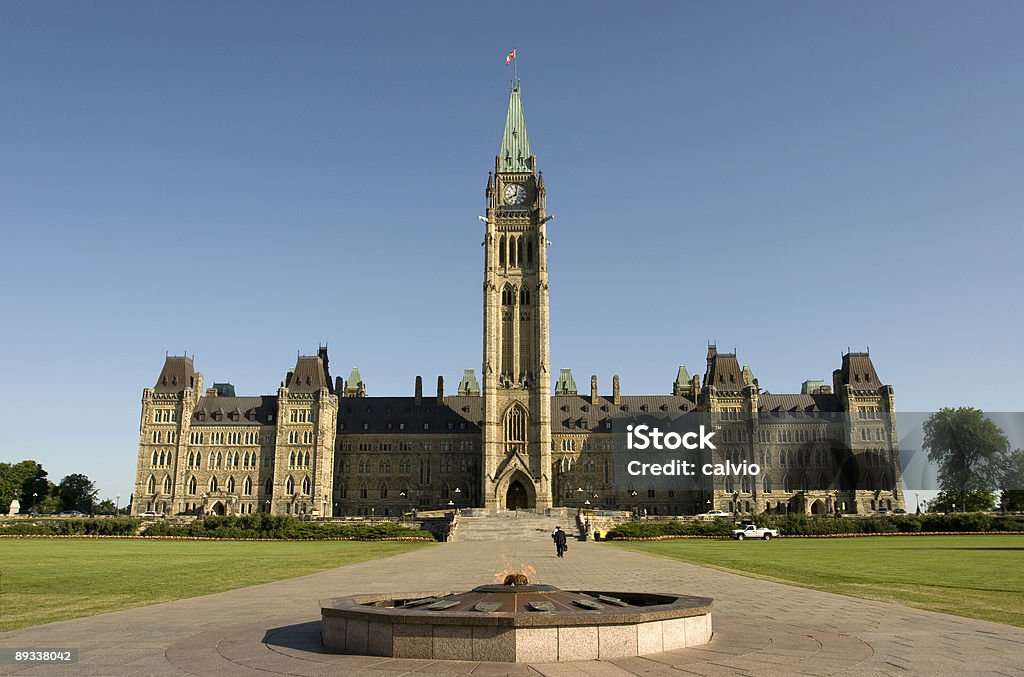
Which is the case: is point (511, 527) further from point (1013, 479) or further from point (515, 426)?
point (1013, 479)

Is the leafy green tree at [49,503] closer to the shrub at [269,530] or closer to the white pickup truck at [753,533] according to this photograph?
the shrub at [269,530]

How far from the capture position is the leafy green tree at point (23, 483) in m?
111

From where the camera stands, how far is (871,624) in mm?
15055

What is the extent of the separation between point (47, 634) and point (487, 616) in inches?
309

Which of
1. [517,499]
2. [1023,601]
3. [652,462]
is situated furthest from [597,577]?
[652,462]

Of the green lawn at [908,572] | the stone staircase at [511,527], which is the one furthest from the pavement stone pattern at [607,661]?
the stone staircase at [511,527]

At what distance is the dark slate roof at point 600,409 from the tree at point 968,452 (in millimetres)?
34484

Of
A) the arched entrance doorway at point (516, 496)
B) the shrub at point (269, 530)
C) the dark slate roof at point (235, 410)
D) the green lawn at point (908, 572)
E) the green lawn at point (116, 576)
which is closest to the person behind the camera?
the green lawn at point (116, 576)

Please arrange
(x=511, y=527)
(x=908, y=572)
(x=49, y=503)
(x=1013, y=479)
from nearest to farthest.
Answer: (x=908, y=572)
(x=511, y=527)
(x=1013, y=479)
(x=49, y=503)

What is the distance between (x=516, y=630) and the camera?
11242 millimetres

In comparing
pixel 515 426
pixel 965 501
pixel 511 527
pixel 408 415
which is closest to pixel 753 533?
pixel 511 527

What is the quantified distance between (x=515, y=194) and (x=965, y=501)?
6840cm

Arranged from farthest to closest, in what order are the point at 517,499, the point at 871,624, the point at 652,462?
the point at 652,462
the point at 517,499
the point at 871,624

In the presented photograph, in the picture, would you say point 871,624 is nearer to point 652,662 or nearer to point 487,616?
point 652,662
